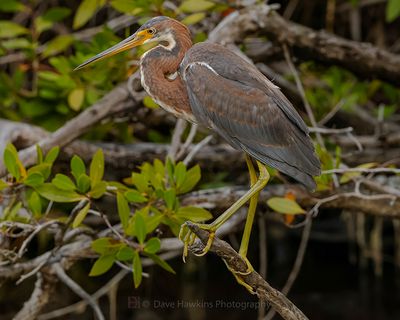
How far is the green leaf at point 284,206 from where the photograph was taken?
266cm

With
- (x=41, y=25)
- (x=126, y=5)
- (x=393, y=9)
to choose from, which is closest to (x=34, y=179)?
(x=126, y=5)

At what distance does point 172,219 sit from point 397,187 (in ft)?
3.39

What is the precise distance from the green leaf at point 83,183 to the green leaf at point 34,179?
123 mm

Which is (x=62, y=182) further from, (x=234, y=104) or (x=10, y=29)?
(x=10, y=29)

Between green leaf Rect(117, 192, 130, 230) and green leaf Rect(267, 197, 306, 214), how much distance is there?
503 millimetres

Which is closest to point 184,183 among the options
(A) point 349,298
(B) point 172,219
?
(B) point 172,219

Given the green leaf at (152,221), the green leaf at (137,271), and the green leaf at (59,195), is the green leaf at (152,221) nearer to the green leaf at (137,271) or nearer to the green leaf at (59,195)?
the green leaf at (137,271)

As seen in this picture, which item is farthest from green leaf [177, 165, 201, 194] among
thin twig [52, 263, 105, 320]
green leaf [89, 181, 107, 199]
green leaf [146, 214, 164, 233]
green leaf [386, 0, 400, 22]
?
green leaf [386, 0, 400, 22]

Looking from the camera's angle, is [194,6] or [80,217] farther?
[194,6]

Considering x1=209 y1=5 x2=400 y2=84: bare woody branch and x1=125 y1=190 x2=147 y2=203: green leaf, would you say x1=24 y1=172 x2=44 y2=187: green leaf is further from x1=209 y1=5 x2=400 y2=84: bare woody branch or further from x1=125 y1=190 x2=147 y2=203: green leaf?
x1=209 y1=5 x2=400 y2=84: bare woody branch

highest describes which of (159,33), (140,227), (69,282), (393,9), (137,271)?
(159,33)

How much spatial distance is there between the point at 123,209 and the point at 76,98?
0.90 meters

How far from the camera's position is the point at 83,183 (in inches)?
92.3

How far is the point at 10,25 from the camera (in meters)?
3.33
